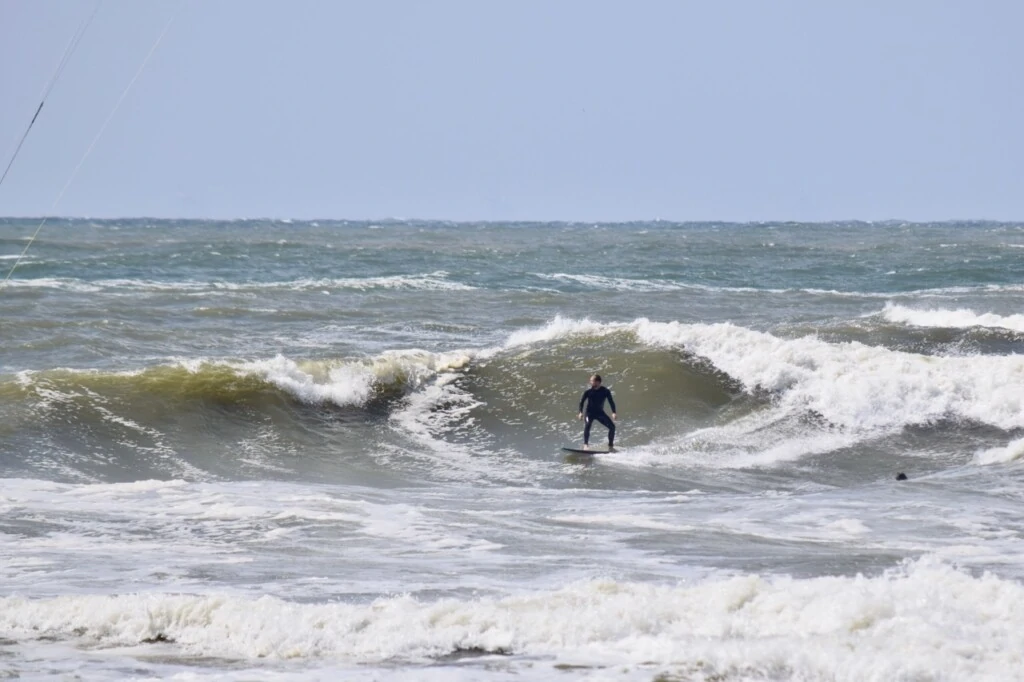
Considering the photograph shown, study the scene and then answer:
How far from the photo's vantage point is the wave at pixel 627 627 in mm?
7695

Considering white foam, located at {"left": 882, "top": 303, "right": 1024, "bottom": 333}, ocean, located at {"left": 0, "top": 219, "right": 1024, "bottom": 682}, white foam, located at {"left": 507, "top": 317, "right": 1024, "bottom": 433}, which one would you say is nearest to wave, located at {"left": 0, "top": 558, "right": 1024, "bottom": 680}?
ocean, located at {"left": 0, "top": 219, "right": 1024, "bottom": 682}

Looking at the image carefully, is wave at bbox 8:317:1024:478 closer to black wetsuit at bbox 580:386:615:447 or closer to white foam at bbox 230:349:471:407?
white foam at bbox 230:349:471:407

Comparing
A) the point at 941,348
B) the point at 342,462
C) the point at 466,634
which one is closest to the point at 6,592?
the point at 466,634

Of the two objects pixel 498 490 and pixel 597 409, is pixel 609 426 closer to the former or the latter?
pixel 597 409

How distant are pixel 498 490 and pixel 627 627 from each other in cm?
711

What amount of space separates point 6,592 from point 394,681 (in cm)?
348

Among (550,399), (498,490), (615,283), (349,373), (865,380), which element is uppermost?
(615,283)

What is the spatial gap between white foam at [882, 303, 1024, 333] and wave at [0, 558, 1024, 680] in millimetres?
17397

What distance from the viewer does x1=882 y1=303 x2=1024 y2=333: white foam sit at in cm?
2567

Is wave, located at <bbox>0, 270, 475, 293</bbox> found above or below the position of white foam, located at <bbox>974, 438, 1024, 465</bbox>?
above

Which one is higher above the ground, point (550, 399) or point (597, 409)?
point (597, 409)

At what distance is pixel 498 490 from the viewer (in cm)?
1549

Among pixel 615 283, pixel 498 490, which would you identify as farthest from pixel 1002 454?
pixel 615 283

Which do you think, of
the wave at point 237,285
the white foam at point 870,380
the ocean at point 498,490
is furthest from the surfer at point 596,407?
the wave at point 237,285
